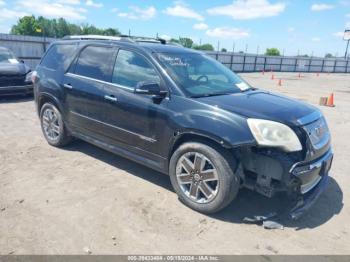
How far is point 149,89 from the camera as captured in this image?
3785 millimetres

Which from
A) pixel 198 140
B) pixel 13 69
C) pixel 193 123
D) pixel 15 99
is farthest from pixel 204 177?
pixel 15 99

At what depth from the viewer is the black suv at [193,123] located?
134 inches

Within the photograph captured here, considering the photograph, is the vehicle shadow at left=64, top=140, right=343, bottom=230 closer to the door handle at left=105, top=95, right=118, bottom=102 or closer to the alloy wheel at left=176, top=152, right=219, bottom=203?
the alloy wheel at left=176, top=152, right=219, bottom=203

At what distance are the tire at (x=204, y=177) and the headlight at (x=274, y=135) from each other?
0.39 m

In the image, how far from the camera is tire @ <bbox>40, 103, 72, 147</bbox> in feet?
18.1

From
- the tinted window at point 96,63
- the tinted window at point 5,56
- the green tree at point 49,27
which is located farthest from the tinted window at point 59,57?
the green tree at point 49,27

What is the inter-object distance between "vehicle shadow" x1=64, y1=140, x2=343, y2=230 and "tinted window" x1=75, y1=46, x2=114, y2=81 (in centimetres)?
142

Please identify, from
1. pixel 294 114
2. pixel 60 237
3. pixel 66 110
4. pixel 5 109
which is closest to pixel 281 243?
pixel 294 114

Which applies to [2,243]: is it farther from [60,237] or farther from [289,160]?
[289,160]

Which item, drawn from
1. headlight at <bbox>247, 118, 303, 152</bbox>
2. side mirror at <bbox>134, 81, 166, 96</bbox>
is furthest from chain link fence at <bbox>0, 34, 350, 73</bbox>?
headlight at <bbox>247, 118, 303, 152</bbox>

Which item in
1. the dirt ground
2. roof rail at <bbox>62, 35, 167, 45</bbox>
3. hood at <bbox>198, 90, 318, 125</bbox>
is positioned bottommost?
the dirt ground

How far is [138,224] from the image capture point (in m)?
3.48

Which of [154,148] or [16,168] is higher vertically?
[154,148]

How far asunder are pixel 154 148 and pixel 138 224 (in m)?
0.99
